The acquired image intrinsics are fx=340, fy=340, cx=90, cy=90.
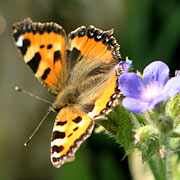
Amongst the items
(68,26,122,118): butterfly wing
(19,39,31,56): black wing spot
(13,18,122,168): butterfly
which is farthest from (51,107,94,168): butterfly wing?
(19,39,31,56): black wing spot

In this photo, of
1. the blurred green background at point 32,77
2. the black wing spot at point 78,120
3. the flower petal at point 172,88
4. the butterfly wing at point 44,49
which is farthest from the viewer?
the blurred green background at point 32,77

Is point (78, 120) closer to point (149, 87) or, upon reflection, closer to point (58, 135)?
point (58, 135)

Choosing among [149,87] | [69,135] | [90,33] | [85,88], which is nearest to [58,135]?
[69,135]

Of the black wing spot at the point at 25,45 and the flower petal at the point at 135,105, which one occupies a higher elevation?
the black wing spot at the point at 25,45

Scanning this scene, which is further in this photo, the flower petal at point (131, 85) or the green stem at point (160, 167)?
the green stem at point (160, 167)

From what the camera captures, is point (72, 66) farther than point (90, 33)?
Yes

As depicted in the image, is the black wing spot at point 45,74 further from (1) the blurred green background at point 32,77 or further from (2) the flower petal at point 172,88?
(1) the blurred green background at point 32,77

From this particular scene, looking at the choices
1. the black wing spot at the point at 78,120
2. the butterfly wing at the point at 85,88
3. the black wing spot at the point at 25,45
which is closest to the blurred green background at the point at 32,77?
the butterfly wing at the point at 85,88
